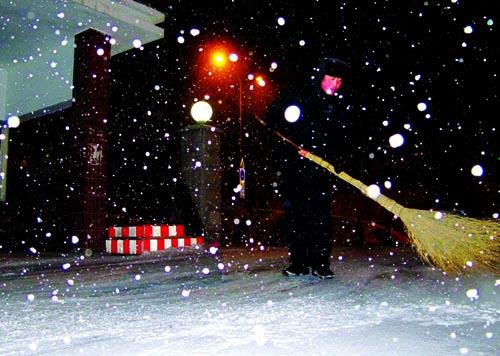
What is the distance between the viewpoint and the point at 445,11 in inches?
385

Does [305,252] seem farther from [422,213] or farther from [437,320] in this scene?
[437,320]

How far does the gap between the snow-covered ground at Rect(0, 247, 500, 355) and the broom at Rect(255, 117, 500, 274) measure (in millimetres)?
170

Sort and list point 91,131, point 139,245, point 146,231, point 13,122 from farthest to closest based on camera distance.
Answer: point 13,122 → point 91,131 → point 146,231 → point 139,245

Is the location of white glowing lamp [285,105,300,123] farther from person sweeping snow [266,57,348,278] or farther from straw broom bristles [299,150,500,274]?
straw broom bristles [299,150,500,274]

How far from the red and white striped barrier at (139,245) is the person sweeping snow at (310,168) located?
3169mm

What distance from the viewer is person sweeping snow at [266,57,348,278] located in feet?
12.9

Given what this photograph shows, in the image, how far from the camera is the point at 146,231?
6.76 meters

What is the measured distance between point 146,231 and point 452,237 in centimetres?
445

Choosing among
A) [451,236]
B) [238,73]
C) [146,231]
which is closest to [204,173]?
[146,231]

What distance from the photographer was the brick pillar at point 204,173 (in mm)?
7988

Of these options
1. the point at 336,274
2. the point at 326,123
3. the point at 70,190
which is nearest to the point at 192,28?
the point at 70,190

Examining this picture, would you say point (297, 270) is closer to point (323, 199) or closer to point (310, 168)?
point (323, 199)

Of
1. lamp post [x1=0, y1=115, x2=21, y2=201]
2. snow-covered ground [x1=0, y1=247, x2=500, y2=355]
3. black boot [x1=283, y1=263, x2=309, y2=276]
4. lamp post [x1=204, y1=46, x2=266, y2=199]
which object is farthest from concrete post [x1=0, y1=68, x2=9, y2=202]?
black boot [x1=283, y1=263, x2=309, y2=276]

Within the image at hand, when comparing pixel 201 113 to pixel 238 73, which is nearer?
pixel 201 113
